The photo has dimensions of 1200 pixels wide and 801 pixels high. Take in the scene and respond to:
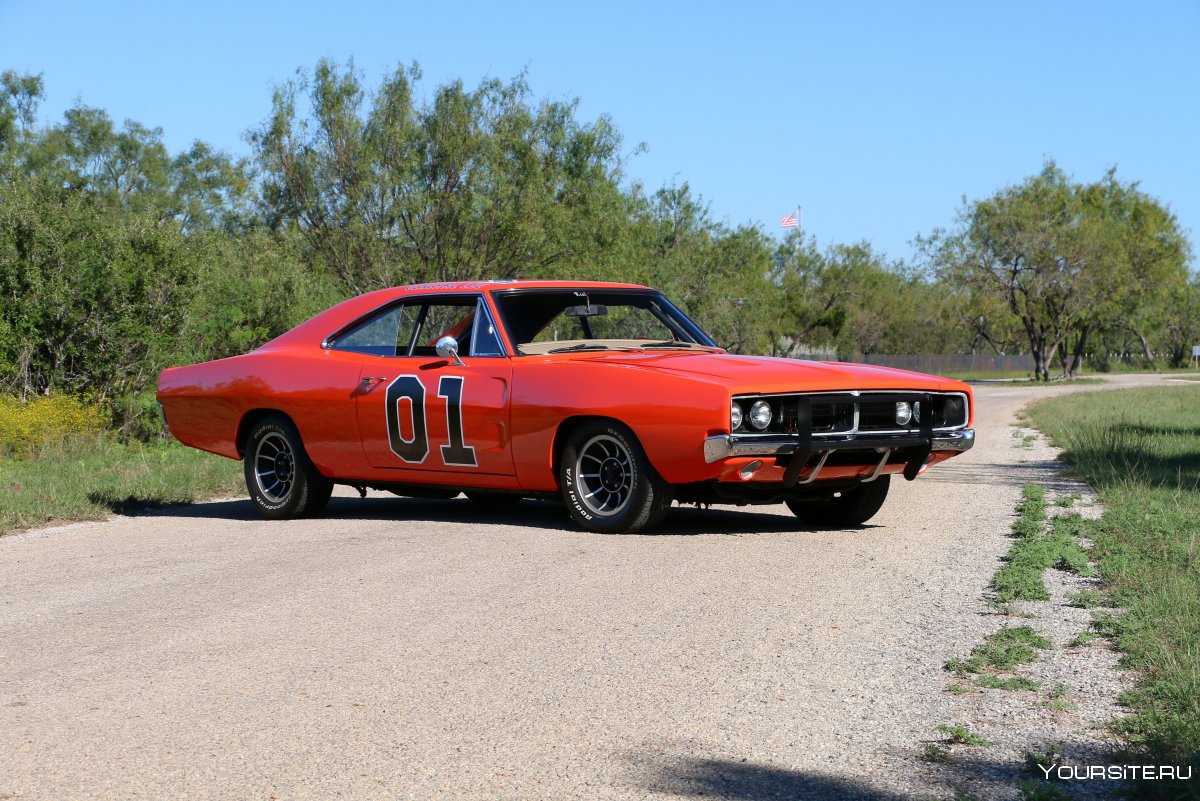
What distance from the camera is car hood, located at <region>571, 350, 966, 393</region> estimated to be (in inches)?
343

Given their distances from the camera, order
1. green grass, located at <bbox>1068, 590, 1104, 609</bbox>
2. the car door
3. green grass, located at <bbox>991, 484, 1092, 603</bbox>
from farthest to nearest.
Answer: the car door → green grass, located at <bbox>991, 484, 1092, 603</bbox> → green grass, located at <bbox>1068, 590, 1104, 609</bbox>

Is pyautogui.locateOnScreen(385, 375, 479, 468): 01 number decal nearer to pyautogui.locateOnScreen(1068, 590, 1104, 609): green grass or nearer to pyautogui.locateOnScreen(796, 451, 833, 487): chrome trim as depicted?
pyautogui.locateOnScreen(796, 451, 833, 487): chrome trim

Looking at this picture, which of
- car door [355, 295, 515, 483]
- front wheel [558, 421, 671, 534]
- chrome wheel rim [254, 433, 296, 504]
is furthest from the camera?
chrome wheel rim [254, 433, 296, 504]

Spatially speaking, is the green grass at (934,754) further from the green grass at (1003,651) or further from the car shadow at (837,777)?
the green grass at (1003,651)

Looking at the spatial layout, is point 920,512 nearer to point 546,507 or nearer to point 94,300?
point 546,507

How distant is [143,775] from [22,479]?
9.95 meters

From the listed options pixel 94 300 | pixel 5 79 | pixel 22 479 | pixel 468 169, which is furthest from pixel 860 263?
pixel 22 479

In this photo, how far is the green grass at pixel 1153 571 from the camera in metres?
4.47

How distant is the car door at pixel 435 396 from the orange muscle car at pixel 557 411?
0.5 inches

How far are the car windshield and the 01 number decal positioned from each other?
0.57 m

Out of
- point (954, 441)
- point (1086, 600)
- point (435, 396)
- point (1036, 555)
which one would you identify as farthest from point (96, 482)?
point (1086, 600)

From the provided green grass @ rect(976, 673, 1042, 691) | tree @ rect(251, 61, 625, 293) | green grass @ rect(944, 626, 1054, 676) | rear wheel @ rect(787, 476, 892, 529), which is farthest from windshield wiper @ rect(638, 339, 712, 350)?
tree @ rect(251, 61, 625, 293)

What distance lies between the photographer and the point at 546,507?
11336mm

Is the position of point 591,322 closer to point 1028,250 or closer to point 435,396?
point 435,396
